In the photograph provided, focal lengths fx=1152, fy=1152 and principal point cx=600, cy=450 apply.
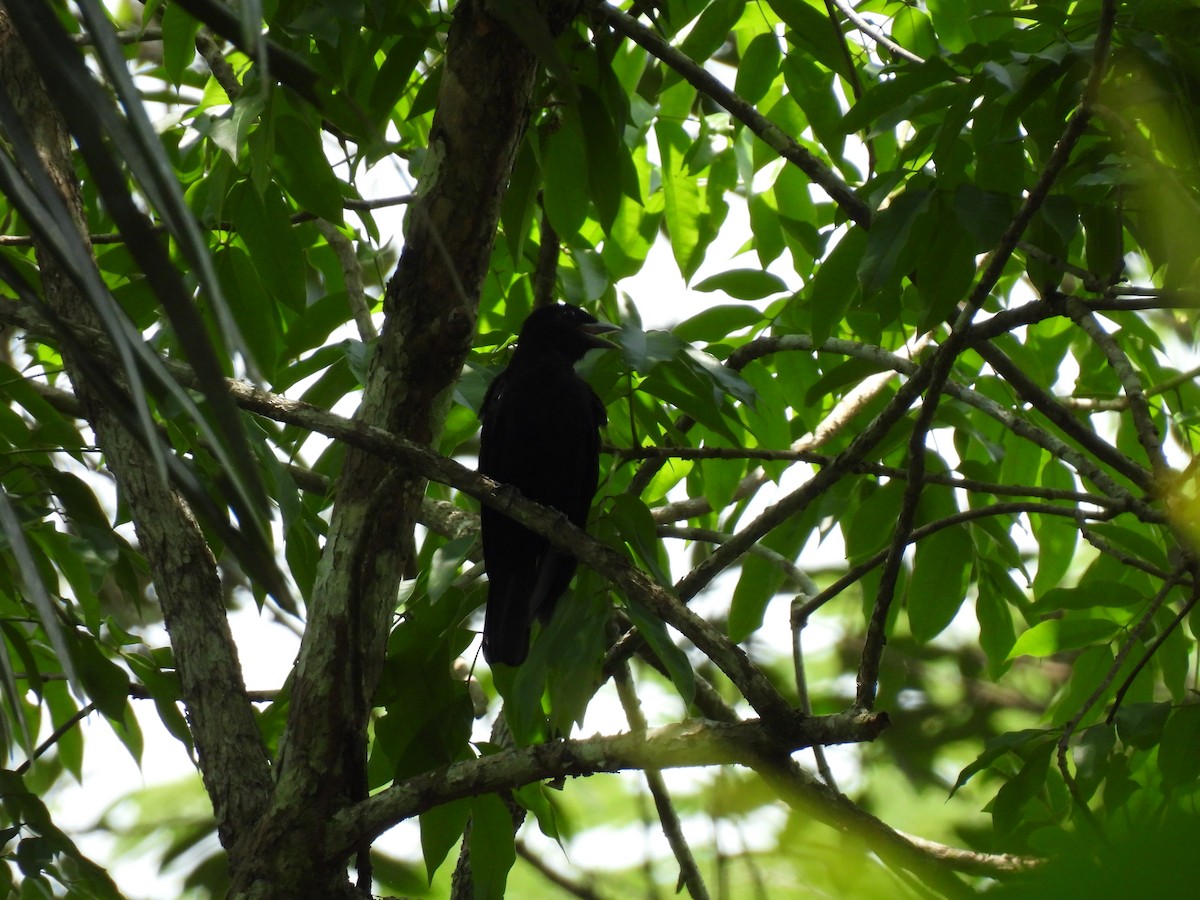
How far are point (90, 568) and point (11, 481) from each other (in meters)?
0.30

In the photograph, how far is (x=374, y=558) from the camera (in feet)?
8.68

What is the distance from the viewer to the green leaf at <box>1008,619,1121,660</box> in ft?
9.57

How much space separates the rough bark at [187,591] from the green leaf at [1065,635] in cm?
189

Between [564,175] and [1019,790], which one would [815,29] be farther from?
[1019,790]

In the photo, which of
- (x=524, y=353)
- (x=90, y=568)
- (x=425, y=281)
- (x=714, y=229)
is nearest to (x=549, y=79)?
(x=425, y=281)

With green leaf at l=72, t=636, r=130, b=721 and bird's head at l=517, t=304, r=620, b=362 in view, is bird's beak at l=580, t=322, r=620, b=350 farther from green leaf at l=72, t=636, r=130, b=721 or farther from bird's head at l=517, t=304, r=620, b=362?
green leaf at l=72, t=636, r=130, b=721

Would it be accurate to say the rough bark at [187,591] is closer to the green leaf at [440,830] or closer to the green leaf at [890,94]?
the green leaf at [440,830]

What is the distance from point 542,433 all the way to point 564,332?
1.46 feet

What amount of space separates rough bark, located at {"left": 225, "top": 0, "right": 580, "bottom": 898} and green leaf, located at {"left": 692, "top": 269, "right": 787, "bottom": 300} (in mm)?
833

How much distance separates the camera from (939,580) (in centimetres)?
307

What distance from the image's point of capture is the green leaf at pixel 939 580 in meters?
3.05

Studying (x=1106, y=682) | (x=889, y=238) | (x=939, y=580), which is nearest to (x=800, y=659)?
(x=939, y=580)

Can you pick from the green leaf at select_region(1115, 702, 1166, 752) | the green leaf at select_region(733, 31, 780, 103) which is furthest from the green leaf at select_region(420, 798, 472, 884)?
the green leaf at select_region(733, 31, 780, 103)

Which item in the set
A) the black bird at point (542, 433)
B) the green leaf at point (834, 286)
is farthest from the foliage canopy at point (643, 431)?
the black bird at point (542, 433)
